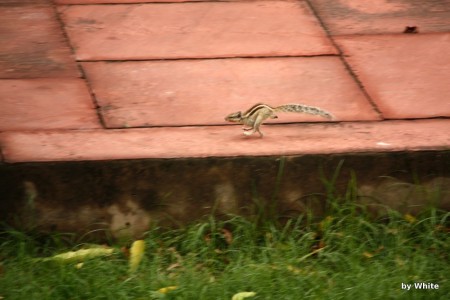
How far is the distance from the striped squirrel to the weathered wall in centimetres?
29

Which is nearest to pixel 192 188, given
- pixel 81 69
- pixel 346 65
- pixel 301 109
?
pixel 301 109

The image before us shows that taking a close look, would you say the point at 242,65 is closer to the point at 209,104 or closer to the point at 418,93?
the point at 209,104

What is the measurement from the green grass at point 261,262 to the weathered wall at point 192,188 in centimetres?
8

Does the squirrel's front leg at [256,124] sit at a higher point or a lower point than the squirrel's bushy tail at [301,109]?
lower

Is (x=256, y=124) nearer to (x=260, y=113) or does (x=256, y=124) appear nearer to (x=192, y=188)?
(x=260, y=113)

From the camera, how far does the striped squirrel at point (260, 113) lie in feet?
16.8

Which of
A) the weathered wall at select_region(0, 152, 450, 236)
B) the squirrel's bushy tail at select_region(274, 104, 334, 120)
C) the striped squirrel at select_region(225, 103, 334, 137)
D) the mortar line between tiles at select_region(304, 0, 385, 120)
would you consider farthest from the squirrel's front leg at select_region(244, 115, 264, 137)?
the mortar line between tiles at select_region(304, 0, 385, 120)

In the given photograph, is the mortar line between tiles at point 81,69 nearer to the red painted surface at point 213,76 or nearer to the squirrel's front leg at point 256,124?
the red painted surface at point 213,76

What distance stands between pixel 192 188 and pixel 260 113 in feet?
1.84

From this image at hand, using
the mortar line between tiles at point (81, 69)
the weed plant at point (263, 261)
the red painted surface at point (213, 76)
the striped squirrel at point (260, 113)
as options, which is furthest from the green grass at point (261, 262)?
the mortar line between tiles at point (81, 69)

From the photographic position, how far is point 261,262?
4629 millimetres

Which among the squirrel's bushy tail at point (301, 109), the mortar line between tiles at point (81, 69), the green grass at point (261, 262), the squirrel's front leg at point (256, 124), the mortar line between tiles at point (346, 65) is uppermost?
the squirrel's bushy tail at point (301, 109)

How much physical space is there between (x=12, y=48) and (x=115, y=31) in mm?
710

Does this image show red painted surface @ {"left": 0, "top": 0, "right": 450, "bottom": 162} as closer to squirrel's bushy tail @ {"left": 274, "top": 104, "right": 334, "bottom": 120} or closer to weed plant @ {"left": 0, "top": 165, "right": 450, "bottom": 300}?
squirrel's bushy tail @ {"left": 274, "top": 104, "right": 334, "bottom": 120}
